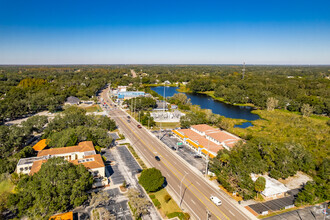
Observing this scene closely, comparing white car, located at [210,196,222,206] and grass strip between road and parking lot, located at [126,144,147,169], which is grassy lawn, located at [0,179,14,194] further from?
white car, located at [210,196,222,206]

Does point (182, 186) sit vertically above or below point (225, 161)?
below

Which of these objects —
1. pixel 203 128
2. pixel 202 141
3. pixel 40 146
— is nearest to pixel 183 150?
pixel 202 141

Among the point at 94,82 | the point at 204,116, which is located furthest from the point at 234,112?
the point at 94,82

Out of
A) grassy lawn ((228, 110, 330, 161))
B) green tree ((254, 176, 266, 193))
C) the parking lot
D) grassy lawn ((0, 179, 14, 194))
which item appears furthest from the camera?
grassy lawn ((228, 110, 330, 161))

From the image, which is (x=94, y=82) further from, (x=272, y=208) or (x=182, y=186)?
(x=272, y=208)

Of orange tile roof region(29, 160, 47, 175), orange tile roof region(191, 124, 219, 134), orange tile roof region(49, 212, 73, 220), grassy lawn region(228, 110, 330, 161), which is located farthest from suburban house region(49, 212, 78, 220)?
grassy lawn region(228, 110, 330, 161)

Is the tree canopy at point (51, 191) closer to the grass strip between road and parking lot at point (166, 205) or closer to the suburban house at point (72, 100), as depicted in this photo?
the grass strip between road and parking lot at point (166, 205)
